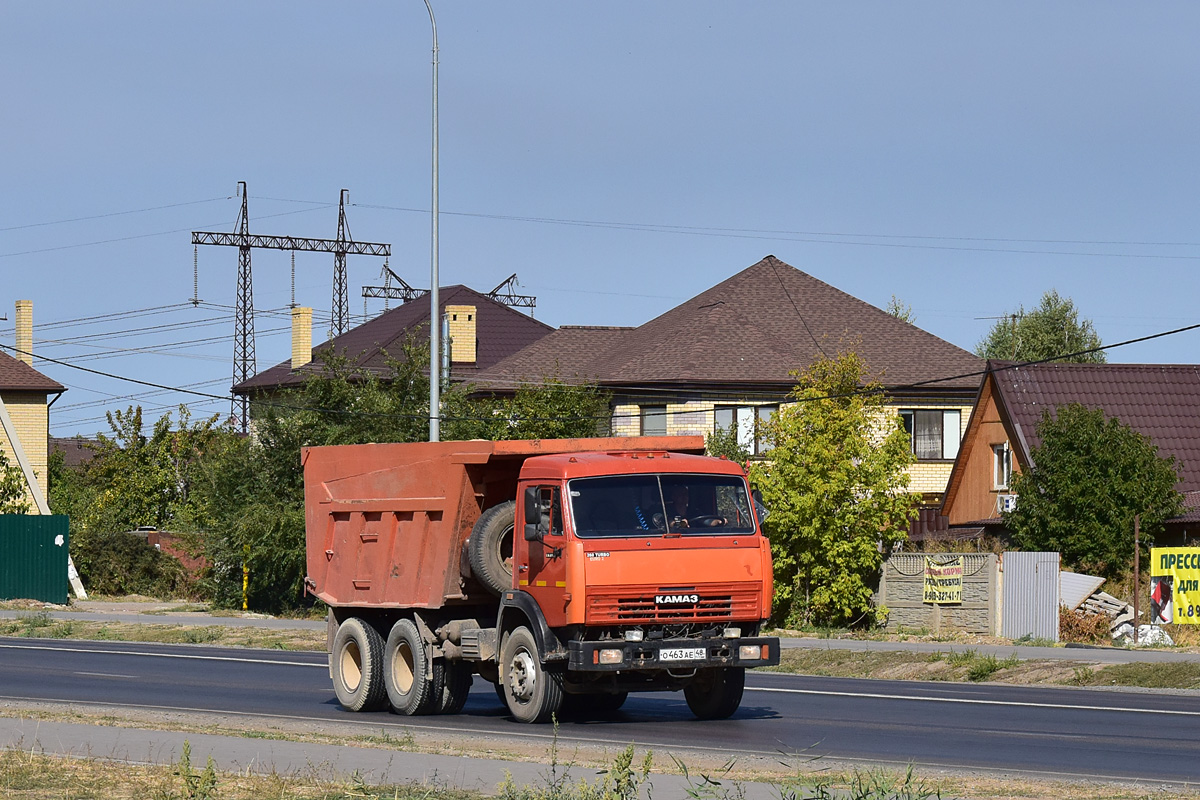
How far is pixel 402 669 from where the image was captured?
18.5 meters

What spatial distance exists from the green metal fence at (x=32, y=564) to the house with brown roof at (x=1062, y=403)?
2503 centimetres

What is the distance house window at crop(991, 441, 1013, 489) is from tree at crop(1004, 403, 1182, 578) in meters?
10.4

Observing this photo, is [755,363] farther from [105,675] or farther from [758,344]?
Answer: [105,675]

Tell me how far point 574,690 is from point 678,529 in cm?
189

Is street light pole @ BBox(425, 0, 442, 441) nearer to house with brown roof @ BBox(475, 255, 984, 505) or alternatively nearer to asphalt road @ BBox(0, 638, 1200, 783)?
asphalt road @ BBox(0, 638, 1200, 783)

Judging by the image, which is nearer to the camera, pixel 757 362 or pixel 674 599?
pixel 674 599

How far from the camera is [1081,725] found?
55.5 ft

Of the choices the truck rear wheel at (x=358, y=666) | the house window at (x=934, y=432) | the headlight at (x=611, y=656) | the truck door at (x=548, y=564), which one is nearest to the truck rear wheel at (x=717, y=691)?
the headlight at (x=611, y=656)

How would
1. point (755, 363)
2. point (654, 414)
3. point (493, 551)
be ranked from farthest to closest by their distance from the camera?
1. point (755, 363)
2. point (654, 414)
3. point (493, 551)

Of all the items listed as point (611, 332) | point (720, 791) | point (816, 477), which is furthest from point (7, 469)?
point (720, 791)

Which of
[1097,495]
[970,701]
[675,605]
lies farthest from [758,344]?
[675,605]

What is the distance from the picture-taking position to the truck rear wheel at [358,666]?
18.7m

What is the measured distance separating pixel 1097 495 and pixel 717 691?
18570 mm

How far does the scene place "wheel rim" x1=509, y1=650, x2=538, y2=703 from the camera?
16.5 m
